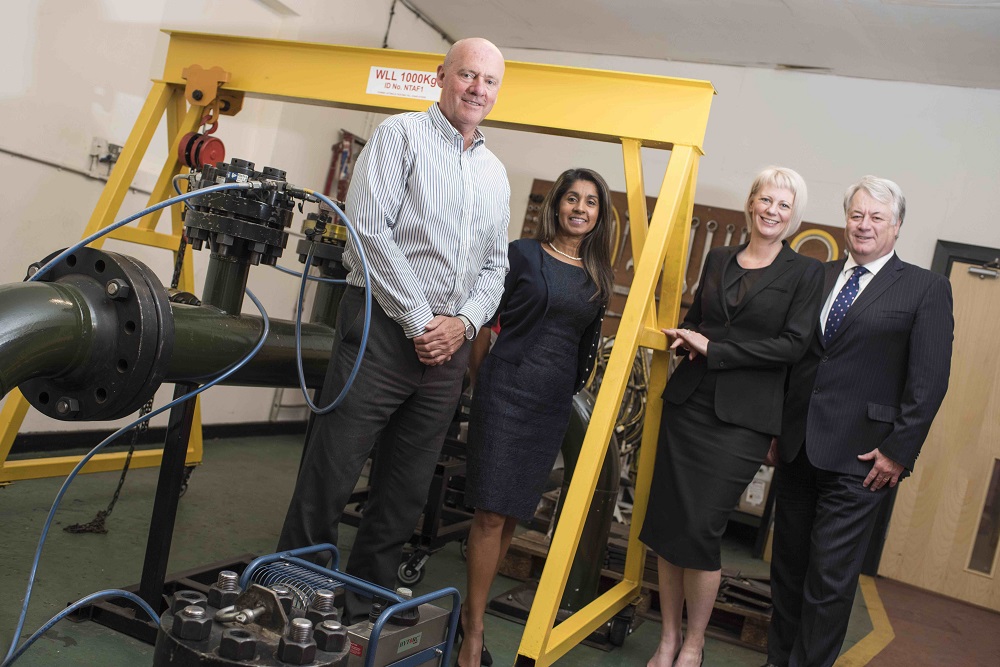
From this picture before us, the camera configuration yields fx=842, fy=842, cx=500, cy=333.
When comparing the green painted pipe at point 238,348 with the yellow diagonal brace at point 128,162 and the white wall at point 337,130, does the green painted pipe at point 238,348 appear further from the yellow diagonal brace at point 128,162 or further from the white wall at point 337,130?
the white wall at point 337,130

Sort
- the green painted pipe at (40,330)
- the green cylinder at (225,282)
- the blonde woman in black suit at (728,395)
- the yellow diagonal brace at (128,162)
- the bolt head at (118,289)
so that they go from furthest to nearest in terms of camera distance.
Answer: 1. the yellow diagonal brace at (128,162)
2. the blonde woman in black suit at (728,395)
3. the green cylinder at (225,282)
4. the bolt head at (118,289)
5. the green painted pipe at (40,330)

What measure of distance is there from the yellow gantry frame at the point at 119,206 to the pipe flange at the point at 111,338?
1550mm

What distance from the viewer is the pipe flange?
174cm

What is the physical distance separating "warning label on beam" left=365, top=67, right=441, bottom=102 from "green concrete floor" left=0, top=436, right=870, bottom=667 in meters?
1.79

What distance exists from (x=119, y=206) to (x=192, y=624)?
2604 millimetres

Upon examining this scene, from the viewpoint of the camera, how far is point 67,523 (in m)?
3.08

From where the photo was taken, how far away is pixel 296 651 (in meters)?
1.25

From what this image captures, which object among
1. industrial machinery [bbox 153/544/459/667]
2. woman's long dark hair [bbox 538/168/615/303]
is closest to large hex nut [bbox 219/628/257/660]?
industrial machinery [bbox 153/544/459/667]

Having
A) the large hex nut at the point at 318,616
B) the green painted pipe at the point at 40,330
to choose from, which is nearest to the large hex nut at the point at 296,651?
the large hex nut at the point at 318,616

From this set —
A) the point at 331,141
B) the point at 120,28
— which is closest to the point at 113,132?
the point at 120,28

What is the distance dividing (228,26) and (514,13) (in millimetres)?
1986

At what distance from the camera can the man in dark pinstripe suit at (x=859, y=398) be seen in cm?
248

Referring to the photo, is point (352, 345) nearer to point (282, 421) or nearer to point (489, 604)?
point (489, 604)

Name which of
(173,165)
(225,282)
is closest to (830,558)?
(225,282)
